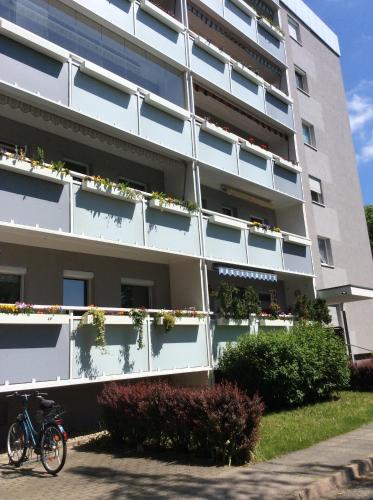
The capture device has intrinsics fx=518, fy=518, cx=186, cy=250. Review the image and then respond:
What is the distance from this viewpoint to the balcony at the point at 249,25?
65.0 ft

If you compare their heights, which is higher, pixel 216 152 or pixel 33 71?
pixel 216 152

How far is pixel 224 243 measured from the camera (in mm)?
16156

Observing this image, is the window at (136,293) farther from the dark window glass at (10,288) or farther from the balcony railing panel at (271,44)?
the balcony railing panel at (271,44)

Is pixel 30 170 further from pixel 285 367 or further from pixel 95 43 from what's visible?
pixel 285 367

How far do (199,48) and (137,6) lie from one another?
3.00 m

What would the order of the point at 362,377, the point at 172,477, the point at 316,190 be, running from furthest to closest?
the point at 316,190 → the point at 362,377 → the point at 172,477

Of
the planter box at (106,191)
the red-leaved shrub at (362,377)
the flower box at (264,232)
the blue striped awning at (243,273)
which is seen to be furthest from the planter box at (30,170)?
the red-leaved shrub at (362,377)

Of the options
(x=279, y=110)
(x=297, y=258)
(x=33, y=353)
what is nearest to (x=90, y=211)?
(x=33, y=353)

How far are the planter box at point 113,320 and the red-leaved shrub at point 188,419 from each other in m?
1.64

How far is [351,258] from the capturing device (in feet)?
82.5

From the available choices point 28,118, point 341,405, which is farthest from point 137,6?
point 341,405

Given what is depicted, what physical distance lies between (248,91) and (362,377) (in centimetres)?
1120

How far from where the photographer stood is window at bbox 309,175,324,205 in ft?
79.5

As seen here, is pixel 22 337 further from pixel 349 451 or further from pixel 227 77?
pixel 227 77
